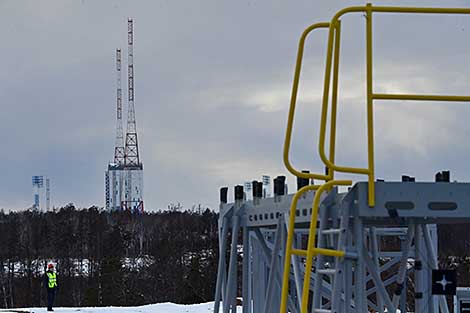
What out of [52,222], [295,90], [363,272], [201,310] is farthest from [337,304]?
[52,222]

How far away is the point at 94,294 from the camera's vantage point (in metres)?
63.8

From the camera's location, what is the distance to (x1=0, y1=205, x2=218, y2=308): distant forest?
6397cm

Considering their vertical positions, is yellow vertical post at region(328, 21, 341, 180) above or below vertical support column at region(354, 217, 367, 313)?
above

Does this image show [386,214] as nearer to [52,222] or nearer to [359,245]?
[359,245]

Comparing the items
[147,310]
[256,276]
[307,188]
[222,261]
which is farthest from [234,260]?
[147,310]

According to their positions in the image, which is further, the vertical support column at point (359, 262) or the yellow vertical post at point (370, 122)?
the vertical support column at point (359, 262)

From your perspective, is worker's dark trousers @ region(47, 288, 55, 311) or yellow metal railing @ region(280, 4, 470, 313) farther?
worker's dark trousers @ region(47, 288, 55, 311)

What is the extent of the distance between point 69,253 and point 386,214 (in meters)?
69.0

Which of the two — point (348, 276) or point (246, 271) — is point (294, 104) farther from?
point (246, 271)

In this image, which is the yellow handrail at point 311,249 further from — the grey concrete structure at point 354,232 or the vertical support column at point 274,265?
the vertical support column at point 274,265

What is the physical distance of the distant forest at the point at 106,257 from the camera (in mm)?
63969

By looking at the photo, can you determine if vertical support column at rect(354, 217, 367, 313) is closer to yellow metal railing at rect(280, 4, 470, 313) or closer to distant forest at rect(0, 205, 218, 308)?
yellow metal railing at rect(280, 4, 470, 313)

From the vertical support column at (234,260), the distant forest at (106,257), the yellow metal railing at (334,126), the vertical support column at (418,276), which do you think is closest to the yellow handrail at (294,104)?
the yellow metal railing at (334,126)

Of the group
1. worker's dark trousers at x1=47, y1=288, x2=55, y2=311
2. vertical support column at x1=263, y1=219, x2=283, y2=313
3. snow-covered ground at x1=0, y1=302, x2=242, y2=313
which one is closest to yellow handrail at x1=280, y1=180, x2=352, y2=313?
vertical support column at x1=263, y1=219, x2=283, y2=313
